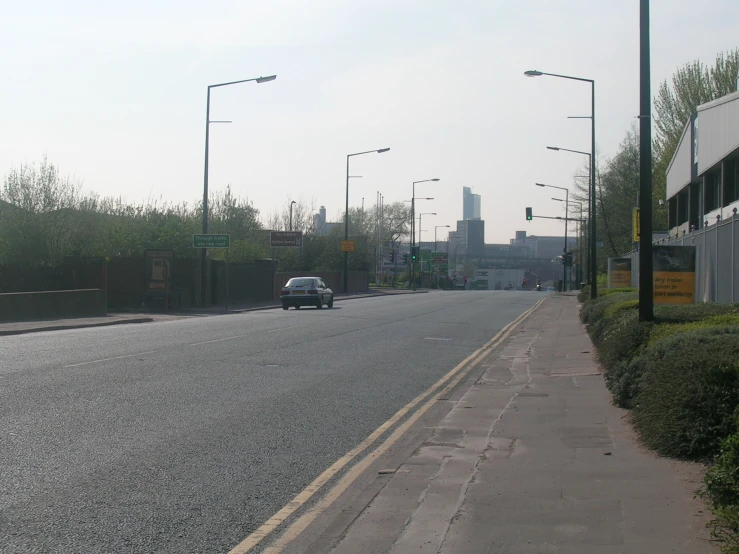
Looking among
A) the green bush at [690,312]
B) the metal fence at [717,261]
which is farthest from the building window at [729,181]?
the green bush at [690,312]

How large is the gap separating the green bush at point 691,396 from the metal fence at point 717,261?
277 inches

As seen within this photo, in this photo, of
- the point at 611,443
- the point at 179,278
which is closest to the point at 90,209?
the point at 179,278

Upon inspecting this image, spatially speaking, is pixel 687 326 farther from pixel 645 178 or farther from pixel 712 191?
pixel 712 191

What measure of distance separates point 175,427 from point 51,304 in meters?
21.0

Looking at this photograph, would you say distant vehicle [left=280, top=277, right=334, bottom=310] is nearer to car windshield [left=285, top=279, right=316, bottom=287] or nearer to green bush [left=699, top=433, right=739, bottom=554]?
car windshield [left=285, top=279, right=316, bottom=287]

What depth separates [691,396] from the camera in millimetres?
6820

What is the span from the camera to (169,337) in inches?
820

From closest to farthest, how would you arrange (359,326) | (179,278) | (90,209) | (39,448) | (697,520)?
(697,520) → (39,448) → (359,326) → (179,278) → (90,209)

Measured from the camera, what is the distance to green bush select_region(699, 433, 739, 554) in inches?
192

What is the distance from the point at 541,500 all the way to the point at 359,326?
19.7 metres

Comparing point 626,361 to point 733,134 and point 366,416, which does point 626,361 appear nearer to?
point 366,416

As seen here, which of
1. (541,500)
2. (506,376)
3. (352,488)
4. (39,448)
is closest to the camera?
(541,500)

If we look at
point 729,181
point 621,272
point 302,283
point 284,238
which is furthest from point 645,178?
point 284,238

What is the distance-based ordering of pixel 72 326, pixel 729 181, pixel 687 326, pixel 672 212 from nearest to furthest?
pixel 687 326 < pixel 72 326 < pixel 729 181 < pixel 672 212
